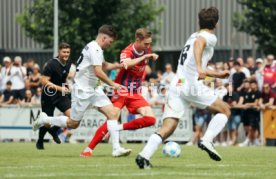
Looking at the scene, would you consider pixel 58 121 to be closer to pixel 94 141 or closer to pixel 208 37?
pixel 94 141

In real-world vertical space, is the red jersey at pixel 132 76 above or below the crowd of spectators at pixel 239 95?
above

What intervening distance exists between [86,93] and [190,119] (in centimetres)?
974

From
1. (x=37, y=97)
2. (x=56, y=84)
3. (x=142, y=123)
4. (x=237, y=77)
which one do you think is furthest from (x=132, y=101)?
(x=37, y=97)

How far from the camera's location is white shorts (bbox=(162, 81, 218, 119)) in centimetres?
1309

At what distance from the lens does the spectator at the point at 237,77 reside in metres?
25.9

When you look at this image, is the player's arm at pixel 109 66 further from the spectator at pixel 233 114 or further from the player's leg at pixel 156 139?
the spectator at pixel 233 114

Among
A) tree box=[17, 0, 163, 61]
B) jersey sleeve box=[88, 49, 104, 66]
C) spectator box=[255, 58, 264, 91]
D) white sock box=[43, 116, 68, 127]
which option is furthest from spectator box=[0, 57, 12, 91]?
jersey sleeve box=[88, 49, 104, 66]

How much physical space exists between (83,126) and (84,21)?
31.1 ft

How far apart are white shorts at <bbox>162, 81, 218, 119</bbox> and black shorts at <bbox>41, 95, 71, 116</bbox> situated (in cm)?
671

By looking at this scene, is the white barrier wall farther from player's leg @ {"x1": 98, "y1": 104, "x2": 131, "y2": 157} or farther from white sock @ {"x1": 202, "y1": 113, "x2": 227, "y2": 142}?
white sock @ {"x1": 202, "y1": 113, "x2": 227, "y2": 142}

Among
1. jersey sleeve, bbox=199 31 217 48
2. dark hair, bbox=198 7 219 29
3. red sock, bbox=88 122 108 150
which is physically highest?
dark hair, bbox=198 7 219 29

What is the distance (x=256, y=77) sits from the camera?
25.5 m

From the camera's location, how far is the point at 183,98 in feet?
43.3

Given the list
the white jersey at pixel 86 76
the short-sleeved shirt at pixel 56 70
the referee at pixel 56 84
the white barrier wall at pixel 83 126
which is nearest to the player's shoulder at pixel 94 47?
the white jersey at pixel 86 76
